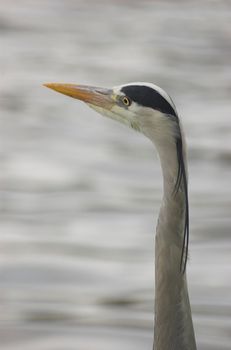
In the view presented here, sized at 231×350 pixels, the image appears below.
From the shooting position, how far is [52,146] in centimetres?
1148

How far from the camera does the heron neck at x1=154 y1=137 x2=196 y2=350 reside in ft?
18.1

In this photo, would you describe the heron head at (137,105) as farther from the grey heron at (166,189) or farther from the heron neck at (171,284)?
the heron neck at (171,284)

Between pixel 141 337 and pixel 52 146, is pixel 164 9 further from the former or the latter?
pixel 141 337

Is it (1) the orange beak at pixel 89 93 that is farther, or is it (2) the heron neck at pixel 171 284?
(1) the orange beak at pixel 89 93

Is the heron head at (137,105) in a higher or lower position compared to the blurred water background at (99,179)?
lower

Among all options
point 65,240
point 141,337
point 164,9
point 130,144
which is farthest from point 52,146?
point 164,9

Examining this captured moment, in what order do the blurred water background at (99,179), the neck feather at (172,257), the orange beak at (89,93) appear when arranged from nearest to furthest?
the neck feather at (172,257)
the orange beak at (89,93)
the blurred water background at (99,179)

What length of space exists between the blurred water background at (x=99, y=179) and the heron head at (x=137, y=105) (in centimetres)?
218

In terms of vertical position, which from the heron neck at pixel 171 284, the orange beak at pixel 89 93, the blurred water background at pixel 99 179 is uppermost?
the blurred water background at pixel 99 179

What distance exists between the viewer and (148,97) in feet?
18.2

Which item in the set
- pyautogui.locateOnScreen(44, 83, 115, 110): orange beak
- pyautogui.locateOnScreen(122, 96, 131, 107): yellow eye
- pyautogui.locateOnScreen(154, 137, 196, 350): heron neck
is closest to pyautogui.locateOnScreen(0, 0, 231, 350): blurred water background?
pyautogui.locateOnScreen(154, 137, 196, 350): heron neck

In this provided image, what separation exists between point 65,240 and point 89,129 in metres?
2.61

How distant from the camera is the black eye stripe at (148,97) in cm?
546

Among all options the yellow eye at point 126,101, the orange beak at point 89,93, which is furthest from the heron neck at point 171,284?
the orange beak at point 89,93
